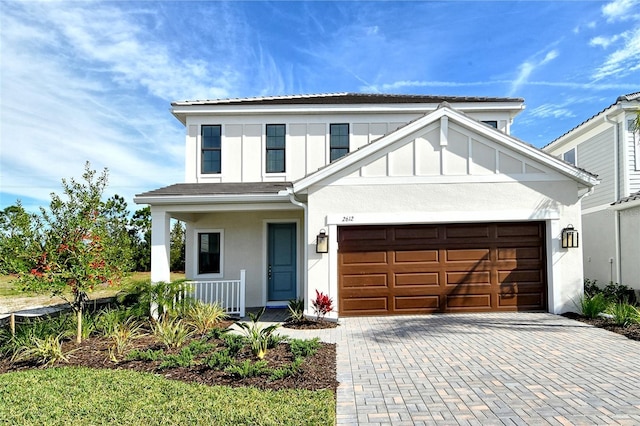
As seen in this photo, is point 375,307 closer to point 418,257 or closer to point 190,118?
point 418,257

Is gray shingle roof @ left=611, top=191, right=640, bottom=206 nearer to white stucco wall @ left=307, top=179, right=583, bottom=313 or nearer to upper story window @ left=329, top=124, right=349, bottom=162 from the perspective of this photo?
white stucco wall @ left=307, top=179, right=583, bottom=313

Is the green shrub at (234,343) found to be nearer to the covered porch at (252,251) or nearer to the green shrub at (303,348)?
the green shrub at (303,348)

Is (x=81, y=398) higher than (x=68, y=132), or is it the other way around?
(x=68, y=132)

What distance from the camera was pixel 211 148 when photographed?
41.3ft

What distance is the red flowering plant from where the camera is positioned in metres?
8.88

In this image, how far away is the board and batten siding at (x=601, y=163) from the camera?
1285 centimetres

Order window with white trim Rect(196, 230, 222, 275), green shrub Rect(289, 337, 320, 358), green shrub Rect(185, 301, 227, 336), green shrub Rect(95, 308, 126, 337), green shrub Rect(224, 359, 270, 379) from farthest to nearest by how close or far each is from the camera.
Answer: window with white trim Rect(196, 230, 222, 275) → green shrub Rect(185, 301, 227, 336) → green shrub Rect(95, 308, 126, 337) → green shrub Rect(289, 337, 320, 358) → green shrub Rect(224, 359, 270, 379)

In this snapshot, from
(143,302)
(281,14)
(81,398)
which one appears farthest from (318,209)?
(281,14)

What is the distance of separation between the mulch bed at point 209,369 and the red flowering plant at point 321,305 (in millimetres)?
1847

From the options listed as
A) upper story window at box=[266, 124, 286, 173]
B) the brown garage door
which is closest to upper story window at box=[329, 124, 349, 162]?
upper story window at box=[266, 124, 286, 173]

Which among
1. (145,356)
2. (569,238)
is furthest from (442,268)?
(145,356)

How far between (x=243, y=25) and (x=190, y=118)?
3435 mm

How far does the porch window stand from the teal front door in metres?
1.67

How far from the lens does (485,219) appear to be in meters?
9.39
